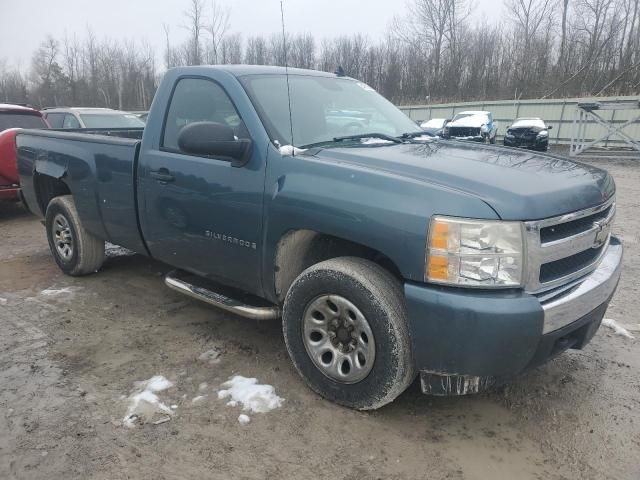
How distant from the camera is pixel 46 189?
5465 mm

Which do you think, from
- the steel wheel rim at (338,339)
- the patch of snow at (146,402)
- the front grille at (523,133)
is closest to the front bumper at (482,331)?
the steel wheel rim at (338,339)

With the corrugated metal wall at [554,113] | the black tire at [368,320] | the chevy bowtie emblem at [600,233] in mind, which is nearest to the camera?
the black tire at [368,320]

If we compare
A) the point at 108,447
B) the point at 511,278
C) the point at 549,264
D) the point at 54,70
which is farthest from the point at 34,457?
the point at 54,70

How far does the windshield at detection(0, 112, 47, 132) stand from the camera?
8.34 m

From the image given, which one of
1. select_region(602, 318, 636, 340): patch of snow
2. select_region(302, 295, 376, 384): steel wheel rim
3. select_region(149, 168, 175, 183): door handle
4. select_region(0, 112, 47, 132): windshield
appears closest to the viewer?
select_region(302, 295, 376, 384): steel wheel rim

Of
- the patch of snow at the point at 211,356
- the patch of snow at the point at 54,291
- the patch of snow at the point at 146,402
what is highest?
the patch of snow at the point at 146,402

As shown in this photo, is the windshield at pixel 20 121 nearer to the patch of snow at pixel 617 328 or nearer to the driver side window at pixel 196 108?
the driver side window at pixel 196 108

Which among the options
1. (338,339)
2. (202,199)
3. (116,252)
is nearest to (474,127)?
(116,252)

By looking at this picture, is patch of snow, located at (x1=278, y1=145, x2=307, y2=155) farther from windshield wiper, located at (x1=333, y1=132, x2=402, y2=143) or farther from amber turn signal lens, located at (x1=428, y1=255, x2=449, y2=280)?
amber turn signal lens, located at (x1=428, y1=255, x2=449, y2=280)

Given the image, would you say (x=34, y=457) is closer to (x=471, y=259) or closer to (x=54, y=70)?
(x=471, y=259)

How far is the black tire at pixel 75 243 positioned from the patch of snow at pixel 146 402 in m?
2.25

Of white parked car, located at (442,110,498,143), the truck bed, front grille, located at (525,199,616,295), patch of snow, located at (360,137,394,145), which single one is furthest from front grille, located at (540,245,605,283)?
white parked car, located at (442,110,498,143)

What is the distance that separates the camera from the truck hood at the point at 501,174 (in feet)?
7.92

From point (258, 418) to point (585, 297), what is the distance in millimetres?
1821
